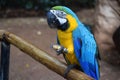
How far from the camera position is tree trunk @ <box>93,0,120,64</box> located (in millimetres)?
4020

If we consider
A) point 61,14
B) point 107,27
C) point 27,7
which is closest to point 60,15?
point 61,14

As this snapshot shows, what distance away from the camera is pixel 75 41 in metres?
1.92

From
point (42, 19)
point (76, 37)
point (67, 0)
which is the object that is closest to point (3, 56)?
point (76, 37)

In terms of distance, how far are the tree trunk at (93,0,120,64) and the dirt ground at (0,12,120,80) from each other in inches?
5.8

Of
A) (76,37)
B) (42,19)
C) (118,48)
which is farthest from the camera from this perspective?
(42,19)

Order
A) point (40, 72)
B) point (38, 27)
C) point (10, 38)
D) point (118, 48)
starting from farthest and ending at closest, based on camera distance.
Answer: point (38, 27) → point (118, 48) → point (40, 72) → point (10, 38)

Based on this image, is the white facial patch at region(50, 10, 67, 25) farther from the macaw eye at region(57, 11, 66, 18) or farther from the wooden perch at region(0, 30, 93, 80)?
Answer: the wooden perch at region(0, 30, 93, 80)

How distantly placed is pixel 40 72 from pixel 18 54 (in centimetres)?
54

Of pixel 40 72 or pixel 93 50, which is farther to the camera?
pixel 40 72

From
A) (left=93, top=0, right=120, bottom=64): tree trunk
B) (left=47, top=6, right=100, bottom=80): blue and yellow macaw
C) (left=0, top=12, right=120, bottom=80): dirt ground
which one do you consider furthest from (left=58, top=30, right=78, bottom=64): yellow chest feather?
(left=93, top=0, right=120, bottom=64): tree trunk

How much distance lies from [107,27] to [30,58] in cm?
102

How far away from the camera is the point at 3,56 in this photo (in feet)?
8.48

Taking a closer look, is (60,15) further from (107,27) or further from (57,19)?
(107,27)

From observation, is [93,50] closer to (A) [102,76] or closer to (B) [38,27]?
(A) [102,76]
